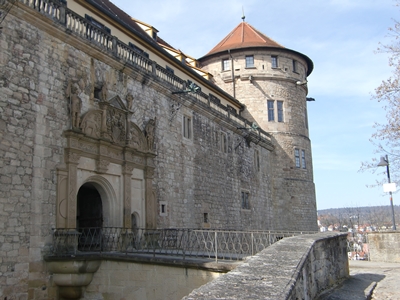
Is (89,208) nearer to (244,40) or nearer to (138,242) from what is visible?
(138,242)

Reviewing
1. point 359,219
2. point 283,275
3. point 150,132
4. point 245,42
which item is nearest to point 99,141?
point 150,132

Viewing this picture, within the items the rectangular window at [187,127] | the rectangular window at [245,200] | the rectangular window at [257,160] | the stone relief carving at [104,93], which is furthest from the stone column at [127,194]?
the rectangular window at [257,160]

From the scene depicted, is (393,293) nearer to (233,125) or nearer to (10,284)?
(10,284)

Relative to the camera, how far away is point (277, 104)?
98.6ft

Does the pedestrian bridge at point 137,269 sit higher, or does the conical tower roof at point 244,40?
the conical tower roof at point 244,40

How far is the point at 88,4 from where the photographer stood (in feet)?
51.0

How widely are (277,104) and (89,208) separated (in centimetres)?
1915

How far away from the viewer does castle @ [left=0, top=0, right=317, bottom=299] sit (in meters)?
10.2

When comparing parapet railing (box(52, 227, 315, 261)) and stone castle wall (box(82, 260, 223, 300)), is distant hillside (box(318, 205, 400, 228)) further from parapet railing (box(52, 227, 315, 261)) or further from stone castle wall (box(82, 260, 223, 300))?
stone castle wall (box(82, 260, 223, 300))

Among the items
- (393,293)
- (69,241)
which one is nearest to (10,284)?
(69,241)

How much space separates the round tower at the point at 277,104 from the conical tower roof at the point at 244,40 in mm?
78

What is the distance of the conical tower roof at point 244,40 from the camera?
30.4m

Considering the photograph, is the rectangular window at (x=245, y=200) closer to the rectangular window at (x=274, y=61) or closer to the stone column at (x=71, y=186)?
the rectangular window at (x=274, y=61)

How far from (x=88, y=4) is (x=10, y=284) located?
10097mm
